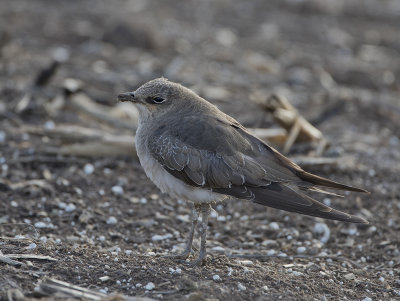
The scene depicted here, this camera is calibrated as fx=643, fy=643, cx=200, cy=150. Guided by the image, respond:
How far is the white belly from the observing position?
596 cm

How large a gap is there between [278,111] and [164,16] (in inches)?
295

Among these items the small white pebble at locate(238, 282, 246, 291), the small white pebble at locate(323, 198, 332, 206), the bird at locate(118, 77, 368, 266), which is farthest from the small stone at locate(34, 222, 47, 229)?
the small white pebble at locate(323, 198, 332, 206)

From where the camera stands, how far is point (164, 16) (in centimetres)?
1548

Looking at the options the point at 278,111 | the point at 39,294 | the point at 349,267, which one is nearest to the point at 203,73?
the point at 278,111

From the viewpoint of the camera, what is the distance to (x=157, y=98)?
643 cm

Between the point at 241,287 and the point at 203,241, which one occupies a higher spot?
the point at 203,241

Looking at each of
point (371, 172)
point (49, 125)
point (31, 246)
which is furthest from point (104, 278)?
point (371, 172)

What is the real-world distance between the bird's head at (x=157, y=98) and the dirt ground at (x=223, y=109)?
144cm

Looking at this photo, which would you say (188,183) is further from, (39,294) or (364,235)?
(364,235)

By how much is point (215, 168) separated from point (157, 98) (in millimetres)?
1036

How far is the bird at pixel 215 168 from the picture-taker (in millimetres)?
5832

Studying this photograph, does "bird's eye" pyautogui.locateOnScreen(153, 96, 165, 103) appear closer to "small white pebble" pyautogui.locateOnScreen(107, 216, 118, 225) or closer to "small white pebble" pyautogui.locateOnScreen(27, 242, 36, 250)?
"small white pebble" pyautogui.locateOnScreen(107, 216, 118, 225)

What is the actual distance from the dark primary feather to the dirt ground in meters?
0.71

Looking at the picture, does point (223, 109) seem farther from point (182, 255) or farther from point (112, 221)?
point (182, 255)
